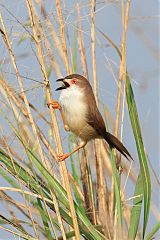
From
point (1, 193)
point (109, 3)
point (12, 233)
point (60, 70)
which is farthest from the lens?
point (60, 70)

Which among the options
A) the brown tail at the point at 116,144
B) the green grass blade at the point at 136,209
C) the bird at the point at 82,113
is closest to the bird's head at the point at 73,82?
the bird at the point at 82,113

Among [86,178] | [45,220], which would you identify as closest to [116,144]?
[86,178]

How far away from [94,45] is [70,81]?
0.26m

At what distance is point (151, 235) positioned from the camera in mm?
1966

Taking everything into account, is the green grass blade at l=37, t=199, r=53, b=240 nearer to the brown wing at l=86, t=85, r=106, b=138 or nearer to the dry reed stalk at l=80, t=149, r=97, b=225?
the dry reed stalk at l=80, t=149, r=97, b=225

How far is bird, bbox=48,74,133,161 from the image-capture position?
2.38 metres

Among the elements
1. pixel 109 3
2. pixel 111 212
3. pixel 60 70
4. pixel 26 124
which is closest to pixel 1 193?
pixel 26 124

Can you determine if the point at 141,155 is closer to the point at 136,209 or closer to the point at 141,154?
the point at 141,154

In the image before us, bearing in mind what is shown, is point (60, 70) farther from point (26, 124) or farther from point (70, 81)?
point (26, 124)

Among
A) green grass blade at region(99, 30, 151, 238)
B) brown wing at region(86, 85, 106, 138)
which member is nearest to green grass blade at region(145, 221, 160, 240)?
green grass blade at region(99, 30, 151, 238)

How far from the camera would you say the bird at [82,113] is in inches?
93.7

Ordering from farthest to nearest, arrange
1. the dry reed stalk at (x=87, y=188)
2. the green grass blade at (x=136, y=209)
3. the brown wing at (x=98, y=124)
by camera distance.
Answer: the brown wing at (x=98, y=124) → the dry reed stalk at (x=87, y=188) → the green grass blade at (x=136, y=209)

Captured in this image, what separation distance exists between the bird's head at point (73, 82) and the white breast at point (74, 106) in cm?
2

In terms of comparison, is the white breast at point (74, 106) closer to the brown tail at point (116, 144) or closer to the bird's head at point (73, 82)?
the bird's head at point (73, 82)
